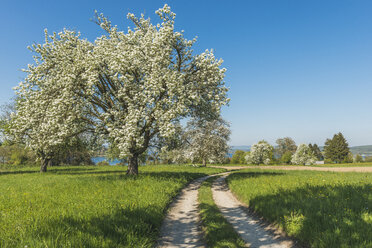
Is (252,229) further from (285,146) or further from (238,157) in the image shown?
(285,146)

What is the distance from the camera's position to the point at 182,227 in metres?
8.64

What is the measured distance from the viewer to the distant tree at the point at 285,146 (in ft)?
350

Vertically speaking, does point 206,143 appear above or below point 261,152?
above

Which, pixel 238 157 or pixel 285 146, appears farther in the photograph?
pixel 285 146

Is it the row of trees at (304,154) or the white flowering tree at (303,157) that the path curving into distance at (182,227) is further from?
the white flowering tree at (303,157)

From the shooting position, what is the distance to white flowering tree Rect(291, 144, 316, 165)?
84125 mm

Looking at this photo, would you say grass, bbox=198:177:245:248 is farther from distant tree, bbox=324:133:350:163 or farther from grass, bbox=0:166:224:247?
distant tree, bbox=324:133:350:163

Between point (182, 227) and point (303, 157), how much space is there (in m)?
90.6

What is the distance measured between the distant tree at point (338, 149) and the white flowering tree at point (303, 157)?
8.57 m

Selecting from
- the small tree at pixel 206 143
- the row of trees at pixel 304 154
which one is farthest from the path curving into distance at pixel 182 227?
the row of trees at pixel 304 154

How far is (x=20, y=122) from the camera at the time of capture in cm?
1578

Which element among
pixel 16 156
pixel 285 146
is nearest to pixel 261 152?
pixel 285 146

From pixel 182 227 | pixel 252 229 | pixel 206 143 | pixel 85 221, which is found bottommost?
pixel 252 229

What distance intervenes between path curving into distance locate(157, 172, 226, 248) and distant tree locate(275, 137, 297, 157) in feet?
350
